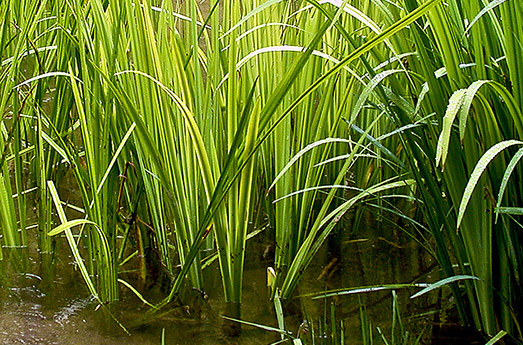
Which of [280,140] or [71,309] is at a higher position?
[280,140]

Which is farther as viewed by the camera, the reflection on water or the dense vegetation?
the reflection on water

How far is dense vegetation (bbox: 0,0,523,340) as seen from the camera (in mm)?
917

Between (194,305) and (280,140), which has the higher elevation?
(280,140)

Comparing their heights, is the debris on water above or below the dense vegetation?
below

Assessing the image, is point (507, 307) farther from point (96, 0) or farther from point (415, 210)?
point (96, 0)

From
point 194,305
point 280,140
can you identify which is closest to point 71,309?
point 194,305

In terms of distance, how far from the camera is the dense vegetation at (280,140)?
92 cm

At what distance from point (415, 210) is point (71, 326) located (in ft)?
2.62

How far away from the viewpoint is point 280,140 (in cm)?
119

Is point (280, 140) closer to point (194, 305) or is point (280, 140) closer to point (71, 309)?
point (194, 305)

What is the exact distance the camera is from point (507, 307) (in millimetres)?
933

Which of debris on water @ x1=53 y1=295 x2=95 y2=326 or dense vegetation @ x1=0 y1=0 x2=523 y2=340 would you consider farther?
debris on water @ x1=53 y1=295 x2=95 y2=326

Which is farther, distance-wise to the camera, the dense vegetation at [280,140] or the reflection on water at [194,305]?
the reflection on water at [194,305]

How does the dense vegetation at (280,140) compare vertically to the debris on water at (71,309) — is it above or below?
above
